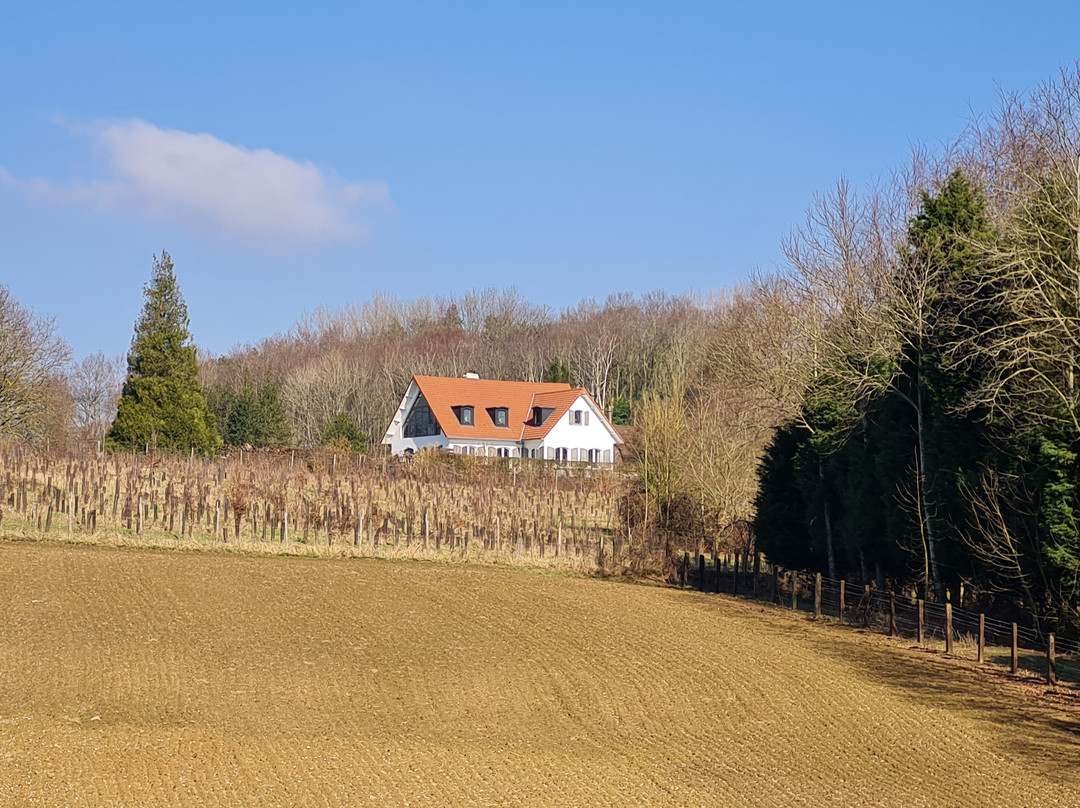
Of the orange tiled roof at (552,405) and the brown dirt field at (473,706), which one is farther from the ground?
the orange tiled roof at (552,405)

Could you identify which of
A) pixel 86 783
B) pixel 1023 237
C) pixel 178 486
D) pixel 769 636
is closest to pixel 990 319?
pixel 1023 237

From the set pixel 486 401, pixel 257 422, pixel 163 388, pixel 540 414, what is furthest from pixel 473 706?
pixel 540 414

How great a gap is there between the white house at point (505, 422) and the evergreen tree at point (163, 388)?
12255 millimetres

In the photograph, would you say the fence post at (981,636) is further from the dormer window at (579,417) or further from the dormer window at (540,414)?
the dormer window at (540,414)

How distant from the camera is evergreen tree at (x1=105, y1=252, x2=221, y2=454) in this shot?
4612 centimetres

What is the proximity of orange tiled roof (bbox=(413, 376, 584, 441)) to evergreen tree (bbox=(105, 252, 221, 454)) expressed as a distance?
1240 cm

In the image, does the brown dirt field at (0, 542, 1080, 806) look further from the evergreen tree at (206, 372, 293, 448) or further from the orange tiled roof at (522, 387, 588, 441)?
the orange tiled roof at (522, 387, 588, 441)

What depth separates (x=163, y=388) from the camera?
47094mm

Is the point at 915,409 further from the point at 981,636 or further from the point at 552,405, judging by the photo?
the point at 552,405

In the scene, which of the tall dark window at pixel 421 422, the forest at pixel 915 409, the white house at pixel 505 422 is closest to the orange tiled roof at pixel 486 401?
the white house at pixel 505 422

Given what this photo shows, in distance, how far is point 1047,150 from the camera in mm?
17312

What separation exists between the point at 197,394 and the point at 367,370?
3664cm

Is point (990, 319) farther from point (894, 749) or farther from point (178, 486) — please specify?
point (178, 486)

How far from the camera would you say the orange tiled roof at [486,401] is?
5819 cm
